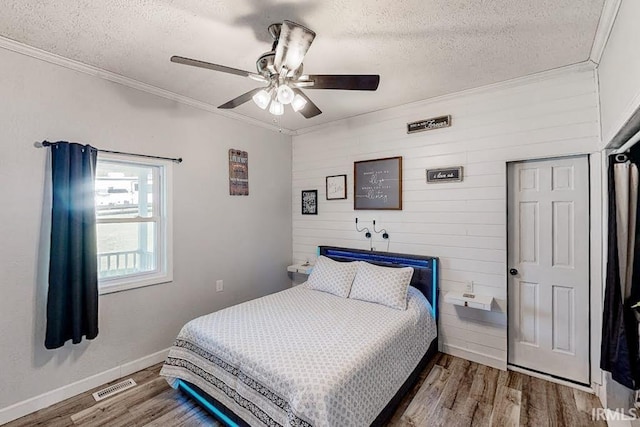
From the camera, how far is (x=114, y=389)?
8.13ft

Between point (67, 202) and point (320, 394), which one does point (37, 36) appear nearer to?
point (67, 202)

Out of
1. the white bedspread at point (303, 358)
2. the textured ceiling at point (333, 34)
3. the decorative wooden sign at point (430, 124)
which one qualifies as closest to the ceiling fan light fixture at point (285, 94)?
the textured ceiling at point (333, 34)

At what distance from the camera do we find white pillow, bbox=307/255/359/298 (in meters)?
3.13

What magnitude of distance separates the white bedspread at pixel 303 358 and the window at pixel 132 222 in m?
0.92

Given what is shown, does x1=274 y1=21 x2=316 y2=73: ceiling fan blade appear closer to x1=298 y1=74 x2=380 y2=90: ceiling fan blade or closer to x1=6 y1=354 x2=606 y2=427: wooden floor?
x1=298 y1=74 x2=380 y2=90: ceiling fan blade

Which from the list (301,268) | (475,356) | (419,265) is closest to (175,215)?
(301,268)

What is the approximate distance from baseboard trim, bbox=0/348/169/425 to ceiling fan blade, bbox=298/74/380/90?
2933mm

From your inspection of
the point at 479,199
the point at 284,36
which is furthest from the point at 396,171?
the point at 284,36

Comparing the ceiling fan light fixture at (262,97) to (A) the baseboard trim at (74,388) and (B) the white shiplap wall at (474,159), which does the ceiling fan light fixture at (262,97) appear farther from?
(A) the baseboard trim at (74,388)

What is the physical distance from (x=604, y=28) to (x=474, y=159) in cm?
125

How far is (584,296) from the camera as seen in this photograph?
2479mm

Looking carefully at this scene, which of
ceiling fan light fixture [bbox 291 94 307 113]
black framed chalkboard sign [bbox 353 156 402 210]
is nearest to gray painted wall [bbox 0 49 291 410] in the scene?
black framed chalkboard sign [bbox 353 156 402 210]

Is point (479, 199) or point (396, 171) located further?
point (396, 171)

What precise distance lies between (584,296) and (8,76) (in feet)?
15.8
